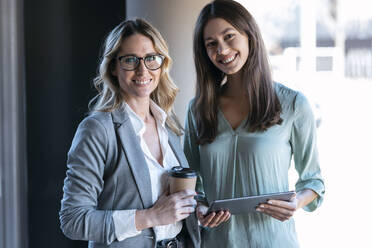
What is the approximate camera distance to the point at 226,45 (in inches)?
71.9

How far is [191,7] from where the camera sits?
2629 millimetres

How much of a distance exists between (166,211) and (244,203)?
1.00ft

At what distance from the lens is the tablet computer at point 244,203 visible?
1.54 metres

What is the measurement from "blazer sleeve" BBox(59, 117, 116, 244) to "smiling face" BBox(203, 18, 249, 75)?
66 centimetres

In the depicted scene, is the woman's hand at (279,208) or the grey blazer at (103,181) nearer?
the grey blazer at (103,181)

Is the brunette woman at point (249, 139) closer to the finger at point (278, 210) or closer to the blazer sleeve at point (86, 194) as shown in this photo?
the finger at point (278, 210)

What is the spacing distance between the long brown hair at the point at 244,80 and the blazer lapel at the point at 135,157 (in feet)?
1.48

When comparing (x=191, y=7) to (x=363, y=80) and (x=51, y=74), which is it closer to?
(x=51, y=74)

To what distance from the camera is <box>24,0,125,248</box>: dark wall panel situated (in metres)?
2.78

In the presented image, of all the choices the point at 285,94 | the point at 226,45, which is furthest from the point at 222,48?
the point at 285,94

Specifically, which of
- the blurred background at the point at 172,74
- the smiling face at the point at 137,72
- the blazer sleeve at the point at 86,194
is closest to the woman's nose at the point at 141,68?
the smiling face at the point at 137,72

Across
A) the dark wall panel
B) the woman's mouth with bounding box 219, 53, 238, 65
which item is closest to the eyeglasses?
the woman's mouth with bounding box 219, 53, 238, 65

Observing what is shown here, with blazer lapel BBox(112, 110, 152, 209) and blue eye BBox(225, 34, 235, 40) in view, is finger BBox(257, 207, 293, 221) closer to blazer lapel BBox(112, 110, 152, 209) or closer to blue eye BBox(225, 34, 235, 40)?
blazer lapel BBox(112, 110, 152, 209)

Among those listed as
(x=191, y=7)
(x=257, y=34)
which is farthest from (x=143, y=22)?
(x=191, y=7)
